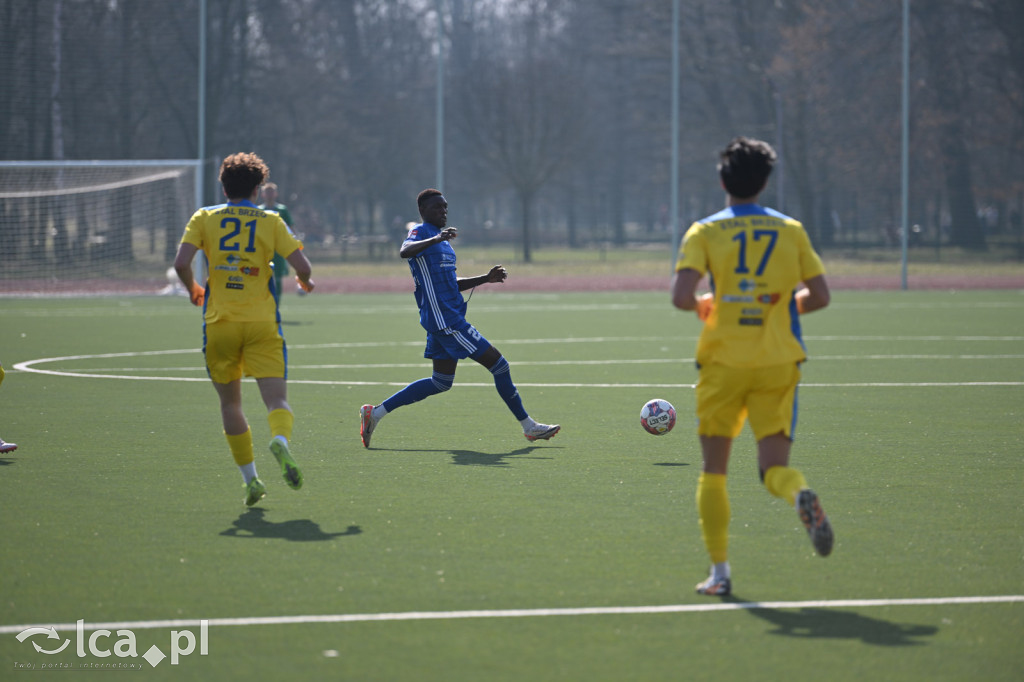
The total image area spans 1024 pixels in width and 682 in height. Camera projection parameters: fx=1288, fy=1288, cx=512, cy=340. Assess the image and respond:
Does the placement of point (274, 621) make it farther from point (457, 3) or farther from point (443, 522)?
point (457, 3)

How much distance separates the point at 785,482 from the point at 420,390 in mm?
5001

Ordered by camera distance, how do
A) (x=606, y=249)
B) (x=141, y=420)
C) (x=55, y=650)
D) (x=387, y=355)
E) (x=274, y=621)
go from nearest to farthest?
1. (x=55, y=650)
2. (x=274, y=621)
3. (x=141, y=420)
4. (x=387, y=355)
5. (x=606, y=249)

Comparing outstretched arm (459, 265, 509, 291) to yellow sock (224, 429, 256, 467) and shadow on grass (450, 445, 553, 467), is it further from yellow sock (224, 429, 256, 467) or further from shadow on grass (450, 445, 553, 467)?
yellow sock (224, 429, 256, 467)

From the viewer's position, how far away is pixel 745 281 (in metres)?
5.57

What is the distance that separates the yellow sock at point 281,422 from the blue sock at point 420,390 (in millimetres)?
2486

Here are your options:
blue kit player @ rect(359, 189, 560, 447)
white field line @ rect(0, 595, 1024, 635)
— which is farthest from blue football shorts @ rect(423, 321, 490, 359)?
white field line @ rect(0, 595, 1024, 635)

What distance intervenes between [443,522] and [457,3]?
5920cm

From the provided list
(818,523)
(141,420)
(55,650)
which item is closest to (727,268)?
(818,523)

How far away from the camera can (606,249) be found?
4875 cm

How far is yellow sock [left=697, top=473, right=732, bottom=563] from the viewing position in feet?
18.3


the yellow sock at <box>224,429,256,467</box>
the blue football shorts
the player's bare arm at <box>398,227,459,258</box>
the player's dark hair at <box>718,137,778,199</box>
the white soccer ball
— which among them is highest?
the player's dark hair at <box>718,137,778,199</box>

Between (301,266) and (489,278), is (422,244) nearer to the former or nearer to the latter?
(489,278)

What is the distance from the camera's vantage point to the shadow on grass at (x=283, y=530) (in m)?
6.76

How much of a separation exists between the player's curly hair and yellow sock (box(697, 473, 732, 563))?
11.0 feet
